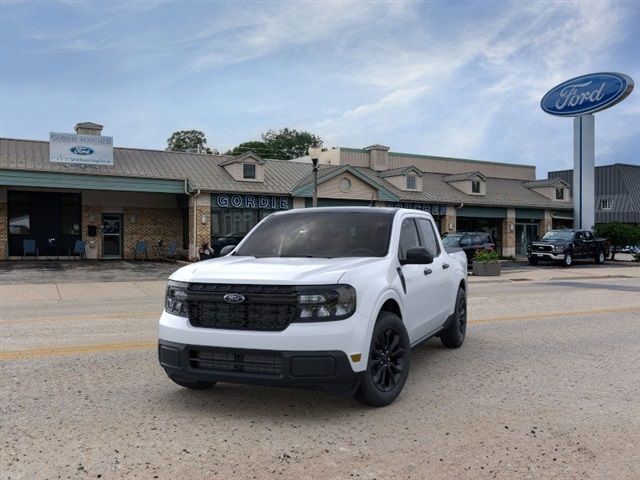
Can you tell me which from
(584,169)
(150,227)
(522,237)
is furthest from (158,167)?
(584,169)

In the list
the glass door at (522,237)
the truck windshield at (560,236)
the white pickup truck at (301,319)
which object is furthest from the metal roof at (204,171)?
the white pickup truck at (301,319)

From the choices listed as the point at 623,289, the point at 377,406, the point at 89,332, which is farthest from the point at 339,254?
the point at 623,289

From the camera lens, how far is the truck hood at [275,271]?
15.1 ft

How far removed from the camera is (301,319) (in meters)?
4.55

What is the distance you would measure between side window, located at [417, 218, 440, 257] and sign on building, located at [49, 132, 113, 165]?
23471 millimetres

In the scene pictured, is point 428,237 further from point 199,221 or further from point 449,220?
point 449,220

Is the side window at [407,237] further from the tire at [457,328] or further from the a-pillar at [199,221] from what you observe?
the a-pillar at [199,221]

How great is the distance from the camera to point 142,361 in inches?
266

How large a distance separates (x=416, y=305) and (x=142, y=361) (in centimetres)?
317

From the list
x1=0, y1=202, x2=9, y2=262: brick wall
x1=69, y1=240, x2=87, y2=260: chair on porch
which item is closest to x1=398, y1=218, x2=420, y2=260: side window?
x1=69, y1=240, x2=87, y2=260: chair on porch

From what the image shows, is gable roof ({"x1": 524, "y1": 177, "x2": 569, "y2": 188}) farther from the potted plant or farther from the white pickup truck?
the white pickup truck

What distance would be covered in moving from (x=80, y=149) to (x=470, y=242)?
59.1 feet

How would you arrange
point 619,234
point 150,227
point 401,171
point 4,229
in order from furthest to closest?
1. point 401,171
2. point 619,234
3. point 150,227
4. point 4,229

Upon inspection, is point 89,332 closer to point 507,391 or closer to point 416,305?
point 416,305
